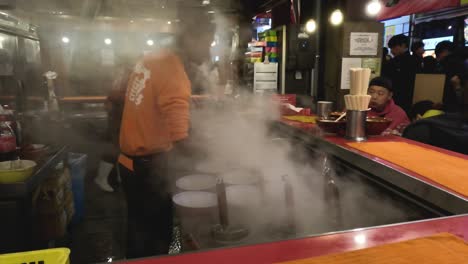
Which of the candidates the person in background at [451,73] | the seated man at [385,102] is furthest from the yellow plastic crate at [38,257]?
the seated man at [385,102]

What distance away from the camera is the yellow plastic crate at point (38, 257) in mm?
779

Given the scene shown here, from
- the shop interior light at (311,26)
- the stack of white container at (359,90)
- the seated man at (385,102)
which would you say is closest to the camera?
the stack of white container at (359,90)

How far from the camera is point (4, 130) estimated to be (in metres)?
2.64

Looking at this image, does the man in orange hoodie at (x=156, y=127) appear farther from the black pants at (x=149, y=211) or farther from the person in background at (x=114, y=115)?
the person in background at (x=114, y=115)

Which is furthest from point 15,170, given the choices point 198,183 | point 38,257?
point 38,257

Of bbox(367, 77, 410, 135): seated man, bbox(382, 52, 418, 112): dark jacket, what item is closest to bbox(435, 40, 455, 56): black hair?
bbox(382, 52, 418, 112): dark jacket

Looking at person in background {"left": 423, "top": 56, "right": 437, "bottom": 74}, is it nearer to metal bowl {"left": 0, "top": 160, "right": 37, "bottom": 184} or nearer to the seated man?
the seated man

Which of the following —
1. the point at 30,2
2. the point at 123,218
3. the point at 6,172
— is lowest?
the point at 123,218

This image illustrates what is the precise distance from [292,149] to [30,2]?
2644 mm

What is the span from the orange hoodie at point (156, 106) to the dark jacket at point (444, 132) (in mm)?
1884

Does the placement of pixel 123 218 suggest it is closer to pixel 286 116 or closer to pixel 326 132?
pixel 286 116

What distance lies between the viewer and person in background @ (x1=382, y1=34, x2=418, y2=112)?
5.36m

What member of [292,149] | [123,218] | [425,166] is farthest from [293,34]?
[425,166]

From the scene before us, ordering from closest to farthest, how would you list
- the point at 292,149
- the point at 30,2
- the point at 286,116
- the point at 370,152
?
the point at 370,152 < the point at 292,149 < the point at 30,2 < the point at 286,116
